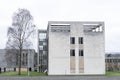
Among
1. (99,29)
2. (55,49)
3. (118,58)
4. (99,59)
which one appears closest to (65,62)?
(55,49)

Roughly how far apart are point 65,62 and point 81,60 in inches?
146

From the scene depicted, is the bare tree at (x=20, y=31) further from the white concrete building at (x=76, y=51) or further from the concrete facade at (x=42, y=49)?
the concrete facade at (x=42, y=49)

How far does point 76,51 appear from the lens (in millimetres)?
67188

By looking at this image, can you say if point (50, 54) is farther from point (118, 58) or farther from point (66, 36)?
point (118, 58)

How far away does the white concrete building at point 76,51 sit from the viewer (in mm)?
66312

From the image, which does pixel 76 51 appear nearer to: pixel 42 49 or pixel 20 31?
pixel 20 31

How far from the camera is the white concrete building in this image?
6631 cm

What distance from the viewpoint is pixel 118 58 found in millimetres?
153750

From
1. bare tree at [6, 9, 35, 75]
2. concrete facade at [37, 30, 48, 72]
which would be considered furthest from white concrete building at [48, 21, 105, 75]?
concrete facade at [37, 30, 48, 72]

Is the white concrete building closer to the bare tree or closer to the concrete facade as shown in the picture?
the bare tree

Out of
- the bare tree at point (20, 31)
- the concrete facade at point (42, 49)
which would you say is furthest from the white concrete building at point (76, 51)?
the concrete facade at point (42, 49)

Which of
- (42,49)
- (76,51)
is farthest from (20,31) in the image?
(42,49)

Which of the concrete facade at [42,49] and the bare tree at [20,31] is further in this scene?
the concrete facade at [42,49]

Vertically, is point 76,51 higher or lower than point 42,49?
lower
